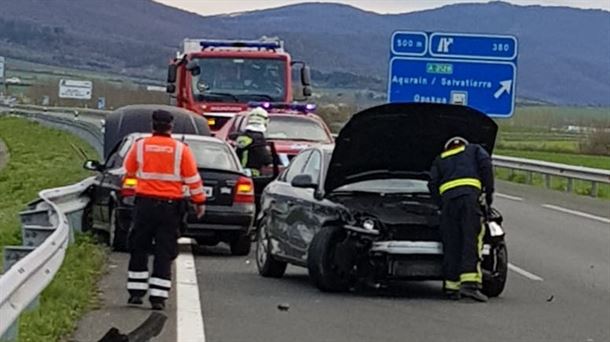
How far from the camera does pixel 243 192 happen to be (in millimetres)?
18406

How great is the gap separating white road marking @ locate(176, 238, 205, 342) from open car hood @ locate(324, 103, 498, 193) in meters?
1.70

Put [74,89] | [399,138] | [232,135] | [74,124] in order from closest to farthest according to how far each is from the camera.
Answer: [399,138] → [232,135] → [74,124] → [74,89]

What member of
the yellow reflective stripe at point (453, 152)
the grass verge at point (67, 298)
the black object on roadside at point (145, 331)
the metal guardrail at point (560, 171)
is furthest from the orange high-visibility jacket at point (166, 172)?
the metal guardrail at point (560, 171)

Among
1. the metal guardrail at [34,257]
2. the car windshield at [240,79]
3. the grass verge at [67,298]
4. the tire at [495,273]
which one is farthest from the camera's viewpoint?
the car windshield at [240,79]

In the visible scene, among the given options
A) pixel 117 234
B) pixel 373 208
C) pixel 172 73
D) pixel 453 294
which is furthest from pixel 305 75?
pixel 453 294

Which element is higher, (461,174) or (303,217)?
(461,174)

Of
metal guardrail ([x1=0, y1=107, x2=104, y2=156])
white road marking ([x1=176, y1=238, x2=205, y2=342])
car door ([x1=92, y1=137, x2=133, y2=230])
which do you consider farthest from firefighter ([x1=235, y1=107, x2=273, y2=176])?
metal guardrail ([x1=0, y1=107, x2=104, y2=156])

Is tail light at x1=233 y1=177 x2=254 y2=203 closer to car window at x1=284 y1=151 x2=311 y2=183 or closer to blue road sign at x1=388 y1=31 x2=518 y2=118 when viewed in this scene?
car window at x1=284 y1=151 x2=311 y2=183

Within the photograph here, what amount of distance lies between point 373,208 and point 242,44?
17.4 metres

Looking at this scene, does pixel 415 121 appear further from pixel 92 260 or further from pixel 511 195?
pixel 511 195

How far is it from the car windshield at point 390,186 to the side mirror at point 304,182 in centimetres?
31

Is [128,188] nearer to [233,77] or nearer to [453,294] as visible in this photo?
[453,294]

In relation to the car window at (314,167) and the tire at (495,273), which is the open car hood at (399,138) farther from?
the tire at (495,273)

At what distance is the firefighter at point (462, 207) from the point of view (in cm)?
1440
